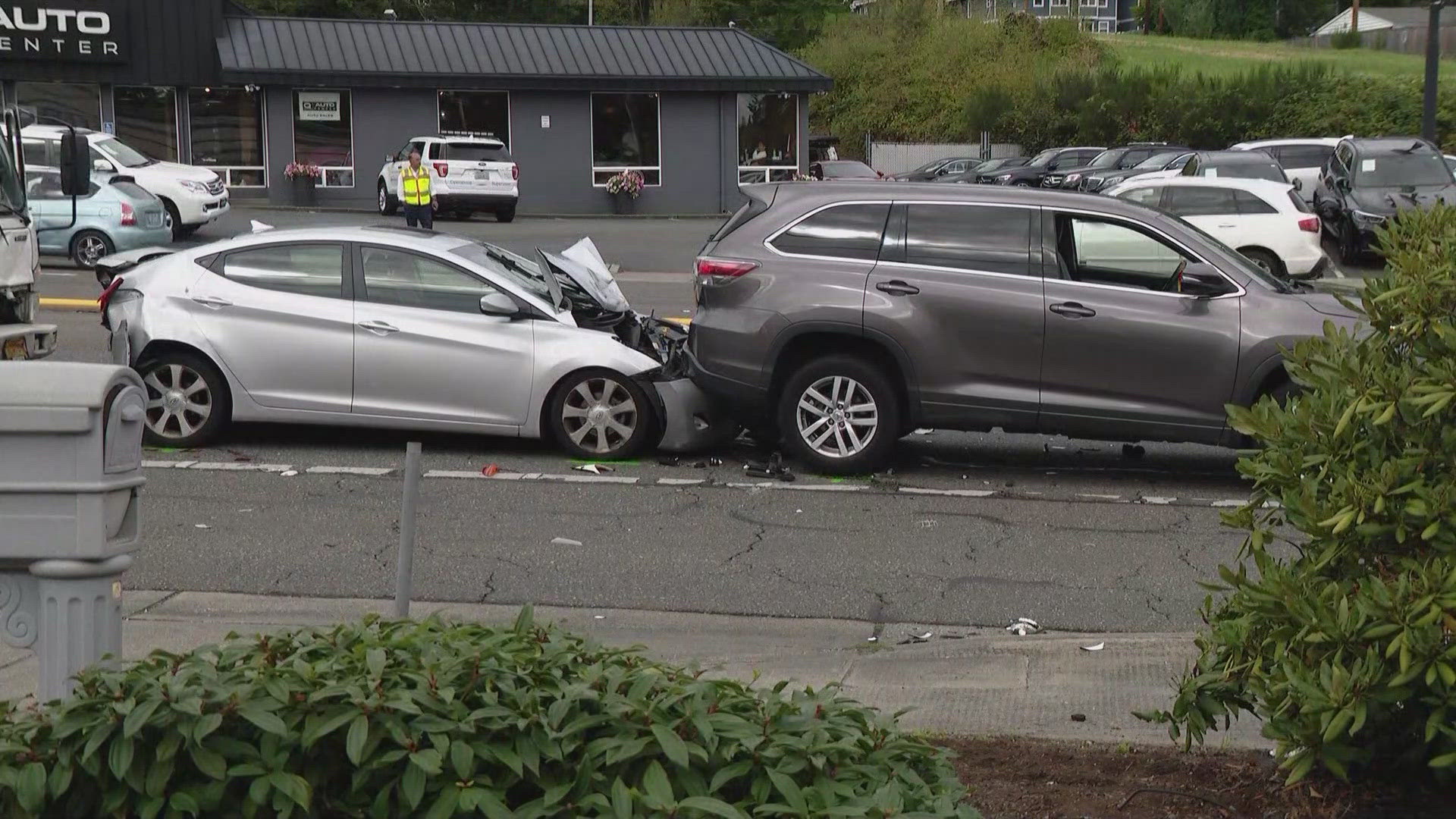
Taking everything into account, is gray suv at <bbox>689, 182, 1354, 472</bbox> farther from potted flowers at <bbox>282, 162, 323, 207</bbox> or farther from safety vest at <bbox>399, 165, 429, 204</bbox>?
potted flowers at <bbox>282, 162, 323, 207</bbox>

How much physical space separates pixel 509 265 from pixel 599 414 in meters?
1.44

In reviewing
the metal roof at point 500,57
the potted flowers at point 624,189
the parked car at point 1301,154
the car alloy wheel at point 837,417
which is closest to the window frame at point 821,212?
the car alloy wheel at point 837,417

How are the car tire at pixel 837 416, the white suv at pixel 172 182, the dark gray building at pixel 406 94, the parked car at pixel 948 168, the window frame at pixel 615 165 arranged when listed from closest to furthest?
1. the car tire at pixel 837 416
2. the white suv at pixel 172 182
3. the dark gray building at pixel 406 94
4. the window frame at pixel 615 165
5. the parked car at pixel 948 168

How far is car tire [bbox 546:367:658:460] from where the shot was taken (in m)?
10.8

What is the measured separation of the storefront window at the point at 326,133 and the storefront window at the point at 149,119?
289cm

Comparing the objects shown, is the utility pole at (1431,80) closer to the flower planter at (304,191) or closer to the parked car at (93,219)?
the parked car at (93,219)

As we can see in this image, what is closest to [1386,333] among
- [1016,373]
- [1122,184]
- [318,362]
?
[1016,373]

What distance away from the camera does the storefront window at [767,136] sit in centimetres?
4188

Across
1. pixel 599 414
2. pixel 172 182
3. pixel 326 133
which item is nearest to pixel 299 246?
pixel 599 414

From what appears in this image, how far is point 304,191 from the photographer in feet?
129

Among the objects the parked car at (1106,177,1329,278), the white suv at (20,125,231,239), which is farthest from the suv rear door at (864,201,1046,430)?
the white suv at (20,125,231,239)

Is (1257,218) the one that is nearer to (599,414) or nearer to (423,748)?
(599,414)

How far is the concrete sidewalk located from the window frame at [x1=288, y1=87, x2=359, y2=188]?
32.8m

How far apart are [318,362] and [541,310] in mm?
1533
